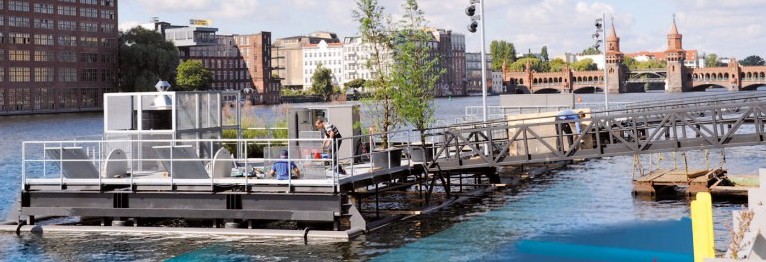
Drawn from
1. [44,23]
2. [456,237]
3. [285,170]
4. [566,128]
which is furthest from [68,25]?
[456,237]

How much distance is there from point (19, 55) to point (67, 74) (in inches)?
428

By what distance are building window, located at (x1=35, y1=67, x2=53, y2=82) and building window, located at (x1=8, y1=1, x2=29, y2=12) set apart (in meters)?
11.0

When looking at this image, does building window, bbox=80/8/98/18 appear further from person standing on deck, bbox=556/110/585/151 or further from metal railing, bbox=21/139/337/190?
metal railing, bbox=21/139/337/190

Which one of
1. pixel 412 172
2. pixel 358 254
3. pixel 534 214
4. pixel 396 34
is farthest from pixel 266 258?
pixel 396 34

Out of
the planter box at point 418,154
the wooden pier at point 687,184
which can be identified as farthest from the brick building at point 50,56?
A: the planter box at point 418,154

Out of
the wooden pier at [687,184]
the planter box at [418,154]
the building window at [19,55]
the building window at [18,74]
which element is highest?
the building window at [19,55]

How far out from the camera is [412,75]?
143ft

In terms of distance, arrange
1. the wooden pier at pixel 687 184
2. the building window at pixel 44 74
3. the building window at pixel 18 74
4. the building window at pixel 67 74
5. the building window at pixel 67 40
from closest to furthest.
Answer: the wooden pier at pixel 687 184, the building window at pixel 18 74, the building window at pixel 44 74, the building window at pixel 67 40, the building window at pixel 67 74

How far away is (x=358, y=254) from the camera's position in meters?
25.8

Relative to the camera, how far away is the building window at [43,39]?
7367 inches

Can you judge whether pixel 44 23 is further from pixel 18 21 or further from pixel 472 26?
pixel 472 26

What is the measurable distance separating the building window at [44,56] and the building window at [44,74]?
155 cm

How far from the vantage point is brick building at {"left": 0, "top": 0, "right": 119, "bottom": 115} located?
598 feet

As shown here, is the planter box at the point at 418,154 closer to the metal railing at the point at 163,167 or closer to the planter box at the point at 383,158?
the planter box at the point at 383,158
